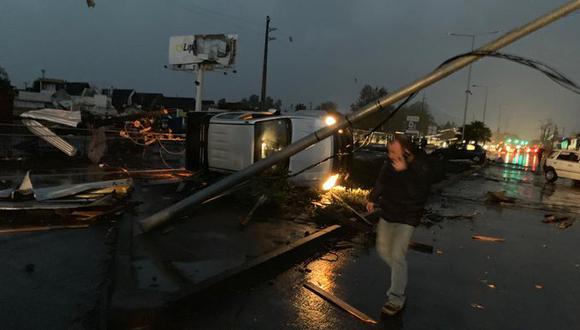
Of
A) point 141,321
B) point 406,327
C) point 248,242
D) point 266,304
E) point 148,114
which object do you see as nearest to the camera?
point 141,321

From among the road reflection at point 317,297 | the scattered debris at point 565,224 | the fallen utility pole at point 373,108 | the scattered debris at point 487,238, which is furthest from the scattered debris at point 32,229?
the scattered debris at point 565,224

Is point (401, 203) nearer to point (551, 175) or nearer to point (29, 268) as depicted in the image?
point (29, 268)

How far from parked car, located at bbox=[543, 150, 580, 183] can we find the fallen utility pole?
21.7m

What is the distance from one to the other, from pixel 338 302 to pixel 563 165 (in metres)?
23.7

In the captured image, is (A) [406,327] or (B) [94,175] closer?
(A) [406,327]

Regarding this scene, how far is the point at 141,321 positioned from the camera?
3920 mm

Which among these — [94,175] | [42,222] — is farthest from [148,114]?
Result: [42,222]

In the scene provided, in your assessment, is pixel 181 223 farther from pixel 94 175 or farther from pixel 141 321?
pixel 94 175

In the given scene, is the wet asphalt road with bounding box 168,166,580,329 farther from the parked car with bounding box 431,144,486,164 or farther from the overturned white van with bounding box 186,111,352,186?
the parked car with bounding box 431,144,486,164

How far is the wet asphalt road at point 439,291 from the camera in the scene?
A: 173 inches

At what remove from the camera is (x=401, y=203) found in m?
4.54

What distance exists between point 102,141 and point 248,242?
489 inches

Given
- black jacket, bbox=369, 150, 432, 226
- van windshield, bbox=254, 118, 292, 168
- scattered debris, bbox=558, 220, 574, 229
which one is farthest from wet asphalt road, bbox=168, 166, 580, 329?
van windshield, bbox=254, 118, 292, 168

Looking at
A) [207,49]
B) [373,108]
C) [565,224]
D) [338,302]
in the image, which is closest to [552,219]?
[565,224]
